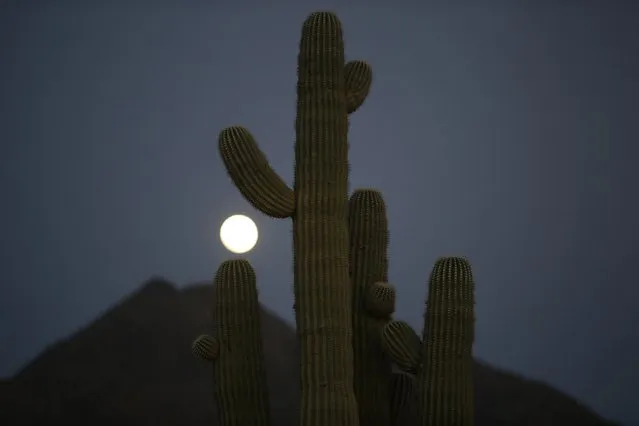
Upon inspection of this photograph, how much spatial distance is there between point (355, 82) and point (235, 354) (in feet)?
7.36

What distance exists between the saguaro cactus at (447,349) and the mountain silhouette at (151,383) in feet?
19.1

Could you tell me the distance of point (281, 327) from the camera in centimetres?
1376

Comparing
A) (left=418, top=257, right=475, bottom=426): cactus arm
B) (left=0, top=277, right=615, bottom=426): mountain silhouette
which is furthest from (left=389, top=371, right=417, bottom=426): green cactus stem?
(left=0, top=277, right=615, bottom=426): mountain silhouette

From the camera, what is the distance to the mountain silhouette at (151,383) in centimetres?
1234

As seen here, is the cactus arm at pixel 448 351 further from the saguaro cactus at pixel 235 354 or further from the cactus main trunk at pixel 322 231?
the saguaro cactus at pixel 235 354

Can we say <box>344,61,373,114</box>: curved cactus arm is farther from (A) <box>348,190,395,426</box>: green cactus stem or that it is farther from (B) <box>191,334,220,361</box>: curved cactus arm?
(B) <box>191,334,220,361</box>: curved cactus arm

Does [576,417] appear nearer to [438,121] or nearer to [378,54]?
[438,121]

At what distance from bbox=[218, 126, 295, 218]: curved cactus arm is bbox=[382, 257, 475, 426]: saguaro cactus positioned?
127 cm

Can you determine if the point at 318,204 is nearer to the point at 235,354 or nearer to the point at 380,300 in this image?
the point at 380,300

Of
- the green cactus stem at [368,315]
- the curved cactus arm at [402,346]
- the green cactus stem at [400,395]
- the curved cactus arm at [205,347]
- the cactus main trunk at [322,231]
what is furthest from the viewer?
the green cactus stem at [400,395]

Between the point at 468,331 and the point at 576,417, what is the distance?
6.30m

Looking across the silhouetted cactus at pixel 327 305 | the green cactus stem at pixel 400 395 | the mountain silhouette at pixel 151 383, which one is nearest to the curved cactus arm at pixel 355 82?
the silhouetted cactus at pixel 327 305

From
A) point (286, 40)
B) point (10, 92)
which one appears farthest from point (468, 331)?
point (10, 92)

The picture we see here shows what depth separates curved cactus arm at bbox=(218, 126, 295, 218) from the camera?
6.93 meters
